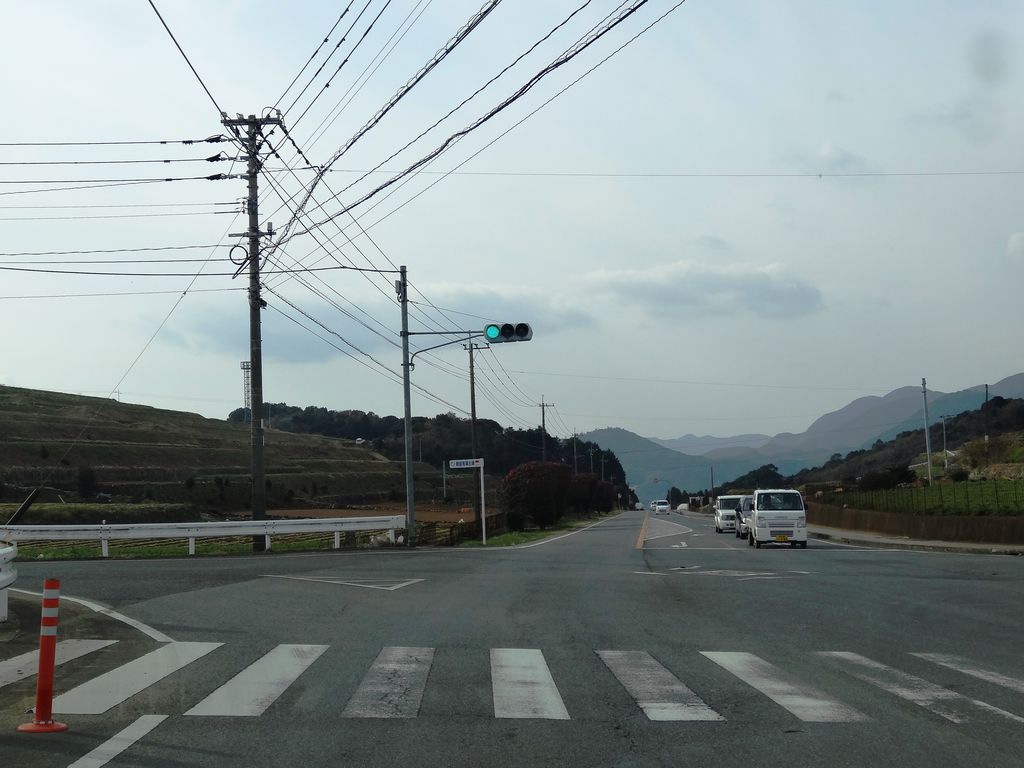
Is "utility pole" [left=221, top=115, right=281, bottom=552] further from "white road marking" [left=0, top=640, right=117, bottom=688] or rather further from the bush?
the bush

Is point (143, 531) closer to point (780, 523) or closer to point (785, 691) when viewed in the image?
point (780, 523)

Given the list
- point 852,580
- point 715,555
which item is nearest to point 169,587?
point 852,580

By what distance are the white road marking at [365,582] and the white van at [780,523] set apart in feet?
58.6

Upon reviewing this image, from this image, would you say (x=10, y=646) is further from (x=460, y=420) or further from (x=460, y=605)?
(x=460, y=420)

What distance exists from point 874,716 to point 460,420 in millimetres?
146044

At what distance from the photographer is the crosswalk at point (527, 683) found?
7.90m

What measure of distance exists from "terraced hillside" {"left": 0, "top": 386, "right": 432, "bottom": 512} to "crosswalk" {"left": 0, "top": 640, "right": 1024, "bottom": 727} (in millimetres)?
56171

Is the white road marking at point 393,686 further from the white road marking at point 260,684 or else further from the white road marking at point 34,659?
the white road marking at point 34,659

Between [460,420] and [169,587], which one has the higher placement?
[460,420]

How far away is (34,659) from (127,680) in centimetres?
Result: 178

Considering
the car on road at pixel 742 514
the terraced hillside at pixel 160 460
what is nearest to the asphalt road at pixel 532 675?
the car on road at pixel 742 514

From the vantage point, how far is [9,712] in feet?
25.8

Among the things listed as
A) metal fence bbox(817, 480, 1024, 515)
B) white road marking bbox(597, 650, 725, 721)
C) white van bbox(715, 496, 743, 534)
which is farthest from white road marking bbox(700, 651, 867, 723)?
white van bbox(715, 496, 743, 534)

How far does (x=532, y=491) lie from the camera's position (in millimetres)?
59094
